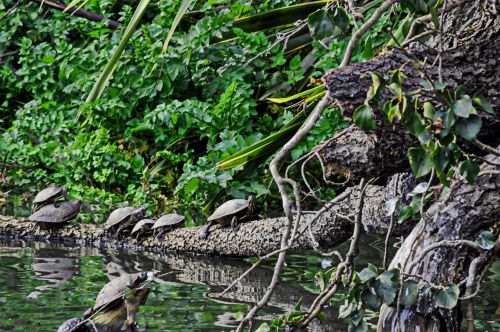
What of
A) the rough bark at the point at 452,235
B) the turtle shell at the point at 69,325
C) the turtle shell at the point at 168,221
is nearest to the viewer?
the rough bark at the point at 452,235

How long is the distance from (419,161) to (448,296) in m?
0.57

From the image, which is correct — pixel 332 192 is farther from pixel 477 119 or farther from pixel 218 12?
pixel 477 119

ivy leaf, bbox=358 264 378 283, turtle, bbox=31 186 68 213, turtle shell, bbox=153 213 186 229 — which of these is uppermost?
turtle, bbox=31 186 68 213

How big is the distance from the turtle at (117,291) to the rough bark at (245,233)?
114 cm

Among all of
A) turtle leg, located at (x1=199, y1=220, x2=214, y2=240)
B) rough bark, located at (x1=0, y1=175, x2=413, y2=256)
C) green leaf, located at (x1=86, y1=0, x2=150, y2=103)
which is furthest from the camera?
turtle leg, located at (x1=199, y1=220, x2=214, y2=240)

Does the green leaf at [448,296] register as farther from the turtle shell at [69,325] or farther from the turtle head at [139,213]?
the turtle head at [139,213]

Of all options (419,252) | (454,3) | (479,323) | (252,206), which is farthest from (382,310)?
(252,206)

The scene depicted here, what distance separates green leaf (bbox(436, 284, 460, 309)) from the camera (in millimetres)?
3238

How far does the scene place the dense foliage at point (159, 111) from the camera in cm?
827

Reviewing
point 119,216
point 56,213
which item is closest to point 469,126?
point 119,216

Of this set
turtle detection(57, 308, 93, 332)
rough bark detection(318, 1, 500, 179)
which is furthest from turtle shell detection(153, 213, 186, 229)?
rough bark detection(318, 1, 500, 179)

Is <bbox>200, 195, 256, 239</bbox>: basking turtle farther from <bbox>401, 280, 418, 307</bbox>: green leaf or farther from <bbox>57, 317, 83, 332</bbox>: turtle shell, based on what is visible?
<bbox>401, 280, 418, 307</bbox>: green leaf

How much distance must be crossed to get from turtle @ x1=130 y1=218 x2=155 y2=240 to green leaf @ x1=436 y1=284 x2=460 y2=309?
3856 millimetres

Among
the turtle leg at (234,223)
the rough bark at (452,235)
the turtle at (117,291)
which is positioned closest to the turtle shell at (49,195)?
the turtle leg at (234,223)
